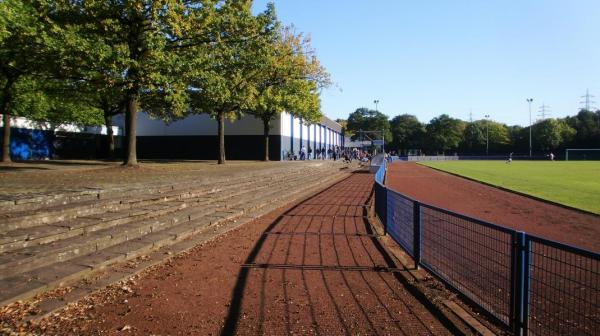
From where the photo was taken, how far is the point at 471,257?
6.09 metres

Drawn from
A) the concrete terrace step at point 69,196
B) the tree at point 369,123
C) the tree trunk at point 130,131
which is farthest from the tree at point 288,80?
the tree at point 369,123

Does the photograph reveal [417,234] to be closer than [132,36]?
Yes

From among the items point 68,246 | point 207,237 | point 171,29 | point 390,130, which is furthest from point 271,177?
point 390,130

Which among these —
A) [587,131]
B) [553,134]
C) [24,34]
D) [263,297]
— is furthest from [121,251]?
[587,131]

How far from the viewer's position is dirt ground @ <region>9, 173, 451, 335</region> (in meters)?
4.57

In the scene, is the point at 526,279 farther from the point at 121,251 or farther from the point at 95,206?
the point at 95,206

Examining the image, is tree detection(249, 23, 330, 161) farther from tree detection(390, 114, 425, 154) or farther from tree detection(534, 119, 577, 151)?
tree detection(390, 114, 425, 154)

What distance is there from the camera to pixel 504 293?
17.1 feet

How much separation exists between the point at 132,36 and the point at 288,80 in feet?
58.7

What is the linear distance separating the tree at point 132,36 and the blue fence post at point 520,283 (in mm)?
12958

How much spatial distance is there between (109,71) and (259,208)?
734cm

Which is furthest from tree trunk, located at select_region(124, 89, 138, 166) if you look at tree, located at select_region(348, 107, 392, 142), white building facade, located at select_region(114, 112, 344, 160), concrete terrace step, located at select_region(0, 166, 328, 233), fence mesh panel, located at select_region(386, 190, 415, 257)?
tree, located at select_region(348, 107, 392, 142)

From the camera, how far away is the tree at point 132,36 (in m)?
14.6

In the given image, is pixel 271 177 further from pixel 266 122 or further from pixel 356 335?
pixel 266 122
